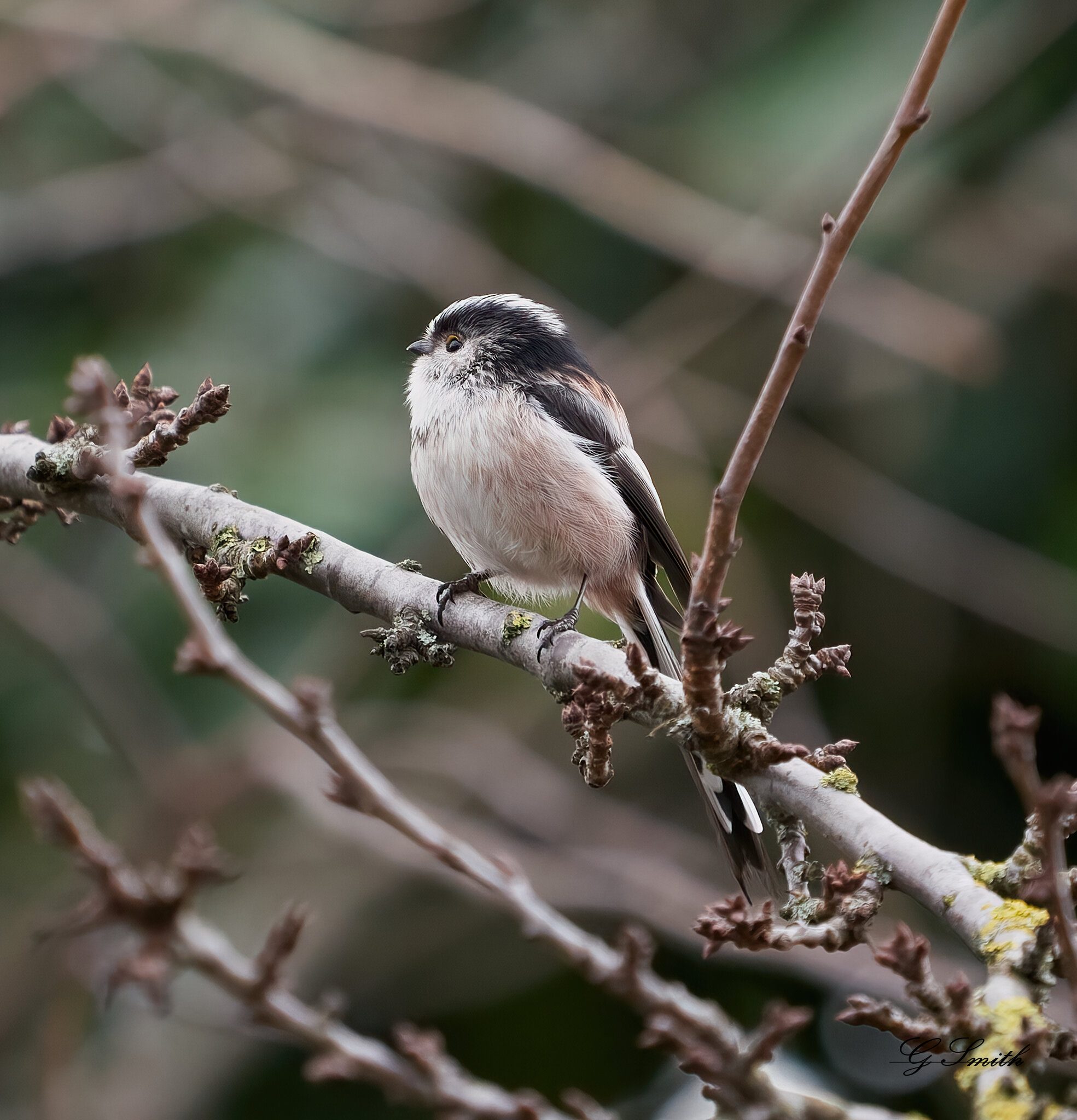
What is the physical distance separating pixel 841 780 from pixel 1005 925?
509mm

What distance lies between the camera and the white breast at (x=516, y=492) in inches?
155

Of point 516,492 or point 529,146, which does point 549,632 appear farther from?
point 529,146

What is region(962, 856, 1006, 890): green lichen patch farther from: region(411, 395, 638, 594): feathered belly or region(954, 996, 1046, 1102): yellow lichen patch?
region(411, 395, 638, 594): feathered belly

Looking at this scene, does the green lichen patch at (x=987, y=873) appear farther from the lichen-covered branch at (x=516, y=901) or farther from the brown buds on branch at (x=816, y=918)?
→ the lichen-covered branch at (x=516, y=901)

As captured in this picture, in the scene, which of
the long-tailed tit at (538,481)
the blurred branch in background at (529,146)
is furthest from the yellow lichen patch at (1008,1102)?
the blurred branch in background at (529,146)

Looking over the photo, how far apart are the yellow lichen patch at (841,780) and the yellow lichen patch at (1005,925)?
1.46 ft

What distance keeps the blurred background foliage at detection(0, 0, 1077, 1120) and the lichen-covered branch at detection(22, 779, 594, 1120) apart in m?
4.15

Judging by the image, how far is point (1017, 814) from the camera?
22.5 feet

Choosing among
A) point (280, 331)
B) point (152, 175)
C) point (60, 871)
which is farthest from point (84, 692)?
point (152, 175)

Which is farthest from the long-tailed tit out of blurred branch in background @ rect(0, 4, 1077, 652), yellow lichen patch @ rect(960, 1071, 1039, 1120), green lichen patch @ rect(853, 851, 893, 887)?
yellow lichen patch @ rect(960, 1071, 1039, 1120)

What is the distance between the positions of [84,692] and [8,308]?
3352mm

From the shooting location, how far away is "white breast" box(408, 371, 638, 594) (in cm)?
394

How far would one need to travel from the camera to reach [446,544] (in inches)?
266

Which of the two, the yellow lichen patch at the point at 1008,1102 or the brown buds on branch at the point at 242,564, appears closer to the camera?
the yellow lichen patch at the point at 1008,1102
